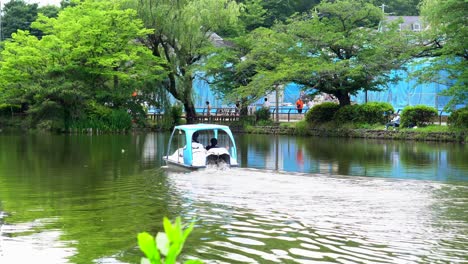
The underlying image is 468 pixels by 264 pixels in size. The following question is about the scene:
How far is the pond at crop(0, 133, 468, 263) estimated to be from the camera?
9289 mm

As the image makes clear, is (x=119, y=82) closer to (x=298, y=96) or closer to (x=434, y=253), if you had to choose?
(x=298, y=96)

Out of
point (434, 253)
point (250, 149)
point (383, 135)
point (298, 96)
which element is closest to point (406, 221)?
point (434, 253)

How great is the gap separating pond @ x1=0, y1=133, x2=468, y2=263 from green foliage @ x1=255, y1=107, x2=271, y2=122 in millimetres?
20607

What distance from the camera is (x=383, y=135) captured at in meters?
35.3

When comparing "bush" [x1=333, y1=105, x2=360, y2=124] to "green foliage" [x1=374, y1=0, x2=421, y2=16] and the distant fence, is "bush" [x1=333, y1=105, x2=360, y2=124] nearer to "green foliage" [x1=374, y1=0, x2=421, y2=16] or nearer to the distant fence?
the distant fence

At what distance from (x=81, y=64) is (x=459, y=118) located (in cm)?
2312

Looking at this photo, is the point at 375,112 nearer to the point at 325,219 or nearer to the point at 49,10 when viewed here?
the point at 325,219

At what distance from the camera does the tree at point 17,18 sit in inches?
2491

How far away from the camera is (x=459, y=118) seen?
105ft

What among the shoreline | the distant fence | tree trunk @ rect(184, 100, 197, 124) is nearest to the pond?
the shoreline

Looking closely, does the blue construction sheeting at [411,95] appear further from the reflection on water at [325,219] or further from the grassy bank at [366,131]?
the reflection on water at [325,219]

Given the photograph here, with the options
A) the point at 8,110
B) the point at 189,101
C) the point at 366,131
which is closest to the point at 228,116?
the point at 189,101

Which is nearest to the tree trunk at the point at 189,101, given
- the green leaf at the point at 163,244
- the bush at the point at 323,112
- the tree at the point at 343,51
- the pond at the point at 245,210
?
the tree at the point at 343,51

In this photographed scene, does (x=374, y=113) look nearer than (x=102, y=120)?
Yes
